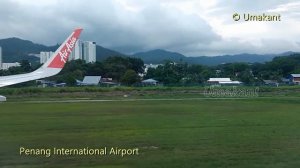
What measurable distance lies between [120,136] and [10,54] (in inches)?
4389

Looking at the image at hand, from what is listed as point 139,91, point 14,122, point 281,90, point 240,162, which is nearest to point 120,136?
point 240,162

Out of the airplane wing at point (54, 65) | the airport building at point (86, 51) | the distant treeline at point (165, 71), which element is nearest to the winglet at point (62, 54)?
the airplane wing at point (54, 65)

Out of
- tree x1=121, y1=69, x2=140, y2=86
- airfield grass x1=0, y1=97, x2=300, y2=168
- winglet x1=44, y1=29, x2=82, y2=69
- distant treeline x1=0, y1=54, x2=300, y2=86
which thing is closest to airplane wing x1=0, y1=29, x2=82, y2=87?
winglet x1=44, y1=29, x2=82, y2=69

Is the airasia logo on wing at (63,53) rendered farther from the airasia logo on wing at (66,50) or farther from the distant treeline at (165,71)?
the distant treeline at (165,71)

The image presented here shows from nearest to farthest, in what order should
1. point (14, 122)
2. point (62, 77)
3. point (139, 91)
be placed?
point (14, 122) < point (139, 91) < point (62, 77)

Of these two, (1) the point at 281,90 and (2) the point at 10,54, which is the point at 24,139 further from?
(2) the point at 10,54

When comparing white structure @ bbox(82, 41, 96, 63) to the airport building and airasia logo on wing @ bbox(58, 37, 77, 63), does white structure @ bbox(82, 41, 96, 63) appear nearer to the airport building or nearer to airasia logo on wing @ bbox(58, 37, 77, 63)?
the airport building

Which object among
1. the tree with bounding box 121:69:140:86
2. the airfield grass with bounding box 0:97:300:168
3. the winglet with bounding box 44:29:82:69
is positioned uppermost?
the winglet with bounding box 44:29:82:69

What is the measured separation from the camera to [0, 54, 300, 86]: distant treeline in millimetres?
70000

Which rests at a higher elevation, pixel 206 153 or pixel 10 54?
pixel 10 54

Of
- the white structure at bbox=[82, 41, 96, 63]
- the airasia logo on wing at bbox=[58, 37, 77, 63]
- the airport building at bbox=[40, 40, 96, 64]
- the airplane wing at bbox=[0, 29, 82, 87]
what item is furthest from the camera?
the white structure at bbox=[82, 41, 96, 63]

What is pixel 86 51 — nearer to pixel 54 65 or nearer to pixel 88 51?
pixel 88 51

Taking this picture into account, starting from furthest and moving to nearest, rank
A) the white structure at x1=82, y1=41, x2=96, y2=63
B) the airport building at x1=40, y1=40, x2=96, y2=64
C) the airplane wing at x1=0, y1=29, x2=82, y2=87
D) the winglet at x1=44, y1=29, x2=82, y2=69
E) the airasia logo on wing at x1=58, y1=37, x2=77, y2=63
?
the white structure at x1=82, y1=41, x2=96, y2=63 → the airport building at x1=40, y1=40, x2=96, y2=64 → the airasia logo on wing at x1=58, y1=37, x2=77, y2=63 → the winglet at x1=44, y1=29, x2=82, y2=69 → the airplane wing at x1=0, y1=29, x2=82, y2=87

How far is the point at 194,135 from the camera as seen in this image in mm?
12109
